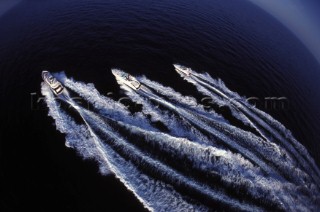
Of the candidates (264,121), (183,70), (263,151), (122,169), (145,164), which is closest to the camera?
(122,169)

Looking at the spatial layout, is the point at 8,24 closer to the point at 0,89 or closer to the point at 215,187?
the point at 0,89

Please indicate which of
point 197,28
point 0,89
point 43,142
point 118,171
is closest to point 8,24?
point 0,89

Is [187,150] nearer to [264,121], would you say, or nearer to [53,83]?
[264,121]

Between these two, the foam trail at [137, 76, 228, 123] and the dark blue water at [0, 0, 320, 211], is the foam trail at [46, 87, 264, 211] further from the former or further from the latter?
the foam trail at [137, 76, 228, 123]

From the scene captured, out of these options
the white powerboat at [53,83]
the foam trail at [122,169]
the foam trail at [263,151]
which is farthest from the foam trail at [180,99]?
the foam trail at [122,169]

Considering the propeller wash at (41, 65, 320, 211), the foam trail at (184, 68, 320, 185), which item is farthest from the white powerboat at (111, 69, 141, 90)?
the foam trail at (184, 68, 320, 185)

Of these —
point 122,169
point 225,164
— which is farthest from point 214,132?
point 122,169

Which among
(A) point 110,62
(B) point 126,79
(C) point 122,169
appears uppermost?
(A) point 110,62
